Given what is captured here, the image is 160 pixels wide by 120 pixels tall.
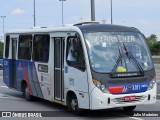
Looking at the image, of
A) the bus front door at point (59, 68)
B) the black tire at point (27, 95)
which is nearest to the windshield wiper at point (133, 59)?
the bus front door at point (59, 68)

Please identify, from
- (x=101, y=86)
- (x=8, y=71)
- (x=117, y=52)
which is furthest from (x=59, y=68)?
(x=8, y=71)

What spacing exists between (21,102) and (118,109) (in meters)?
4.11

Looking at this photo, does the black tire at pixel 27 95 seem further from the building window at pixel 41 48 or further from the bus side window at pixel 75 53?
the bus side window at pixel 75 53

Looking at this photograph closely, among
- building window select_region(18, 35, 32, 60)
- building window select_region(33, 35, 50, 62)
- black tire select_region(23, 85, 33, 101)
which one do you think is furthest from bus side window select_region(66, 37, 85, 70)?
black tire select_region(23, 85, 33, 101)

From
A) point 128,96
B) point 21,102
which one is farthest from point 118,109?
point 21,102

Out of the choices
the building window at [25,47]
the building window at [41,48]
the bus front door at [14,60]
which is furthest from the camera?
the bus front door at [14,60]

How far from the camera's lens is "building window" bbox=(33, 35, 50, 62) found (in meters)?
13.3

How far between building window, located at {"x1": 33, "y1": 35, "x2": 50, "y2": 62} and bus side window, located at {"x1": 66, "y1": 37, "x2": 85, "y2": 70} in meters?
1.53

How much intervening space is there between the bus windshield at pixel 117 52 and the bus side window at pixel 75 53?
1.05 feet

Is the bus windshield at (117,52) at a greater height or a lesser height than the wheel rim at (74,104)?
greater

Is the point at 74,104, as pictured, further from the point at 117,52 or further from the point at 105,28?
the point at 105,28

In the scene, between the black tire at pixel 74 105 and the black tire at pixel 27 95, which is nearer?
the black tire at pixel 74 105

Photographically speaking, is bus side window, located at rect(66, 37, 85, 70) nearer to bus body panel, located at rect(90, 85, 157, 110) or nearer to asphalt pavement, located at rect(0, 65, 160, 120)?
bus body panel, located at rect(90, 85, 157, 110)

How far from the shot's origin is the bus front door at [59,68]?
12.3 m
